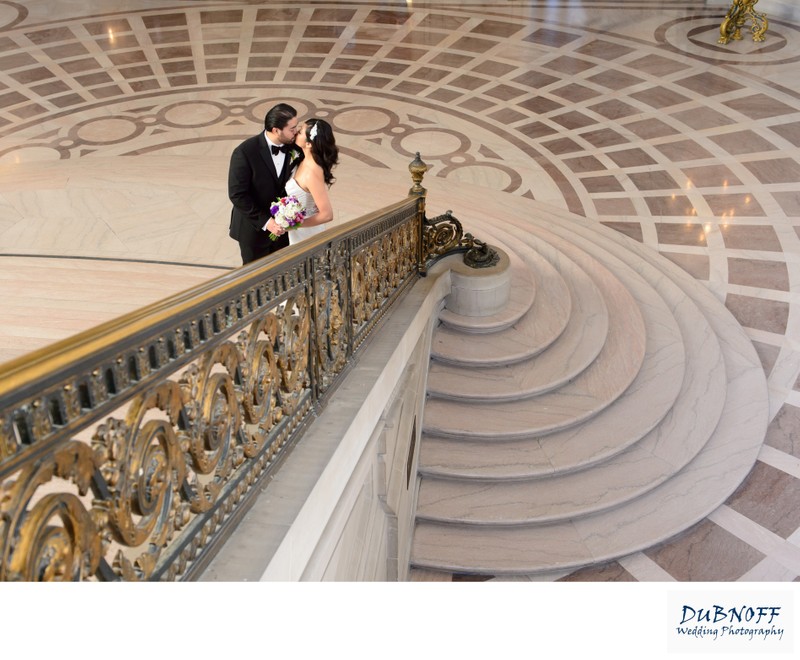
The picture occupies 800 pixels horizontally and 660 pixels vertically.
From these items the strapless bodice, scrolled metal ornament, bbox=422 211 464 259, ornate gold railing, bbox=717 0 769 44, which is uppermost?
ornate gold railing, bbox=717 0 769 44

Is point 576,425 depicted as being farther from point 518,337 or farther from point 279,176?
point 279,176

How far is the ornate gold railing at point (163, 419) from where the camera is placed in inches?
42.0

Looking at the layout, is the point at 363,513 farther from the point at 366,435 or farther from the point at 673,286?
the point at 673,286

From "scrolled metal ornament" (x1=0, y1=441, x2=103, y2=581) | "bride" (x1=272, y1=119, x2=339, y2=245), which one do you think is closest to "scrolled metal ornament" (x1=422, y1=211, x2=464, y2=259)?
"bride" (x1=272, y1=119, x2=339, y2=245)

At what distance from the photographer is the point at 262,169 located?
3.57 m

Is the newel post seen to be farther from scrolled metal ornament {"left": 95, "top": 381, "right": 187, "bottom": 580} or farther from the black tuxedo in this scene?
scrolled metal ornament {"left": 95, "top": 381, "right": 187, "bottom": 580}

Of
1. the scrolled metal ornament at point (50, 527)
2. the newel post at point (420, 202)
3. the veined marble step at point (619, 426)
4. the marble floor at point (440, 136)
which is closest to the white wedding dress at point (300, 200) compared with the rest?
the marble floor at point (440, 136)

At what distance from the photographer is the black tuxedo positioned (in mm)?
3516

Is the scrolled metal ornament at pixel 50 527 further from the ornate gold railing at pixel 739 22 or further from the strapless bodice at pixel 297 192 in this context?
the ornate gold railing at pixel 739 22

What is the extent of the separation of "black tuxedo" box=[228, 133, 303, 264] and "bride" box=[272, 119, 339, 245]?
0.44 ft

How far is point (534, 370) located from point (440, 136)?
14.2ft

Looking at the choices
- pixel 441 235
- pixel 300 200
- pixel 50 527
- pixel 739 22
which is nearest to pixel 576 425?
pixel 441 235

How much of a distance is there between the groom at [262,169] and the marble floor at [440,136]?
23.1 inches

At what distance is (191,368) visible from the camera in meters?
1.54
